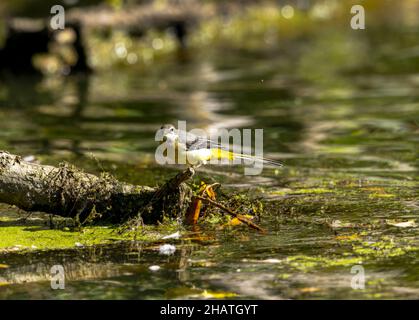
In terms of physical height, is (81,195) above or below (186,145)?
below

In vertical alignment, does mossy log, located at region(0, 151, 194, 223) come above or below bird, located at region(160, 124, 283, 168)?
below

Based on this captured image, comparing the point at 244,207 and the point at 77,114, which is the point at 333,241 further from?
the point at 77,114

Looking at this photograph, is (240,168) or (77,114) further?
(77,114)

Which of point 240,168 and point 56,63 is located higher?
point 56,63

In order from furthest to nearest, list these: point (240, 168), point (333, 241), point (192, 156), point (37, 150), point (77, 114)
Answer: point (77, 114)
point (37, 150)
point (240, 168)
point (192, 156)
point (333, 241)

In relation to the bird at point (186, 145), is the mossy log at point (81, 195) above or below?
below

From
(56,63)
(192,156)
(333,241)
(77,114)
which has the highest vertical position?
(56,63)

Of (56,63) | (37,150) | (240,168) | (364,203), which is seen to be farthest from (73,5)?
(364,203)
